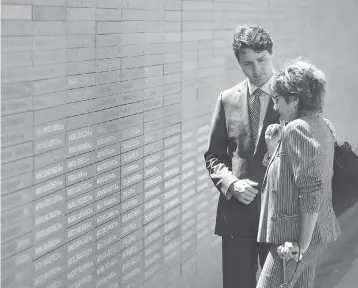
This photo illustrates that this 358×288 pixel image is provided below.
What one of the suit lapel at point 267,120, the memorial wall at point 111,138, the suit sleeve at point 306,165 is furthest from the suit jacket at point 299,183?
the memorial wall at point 111,138

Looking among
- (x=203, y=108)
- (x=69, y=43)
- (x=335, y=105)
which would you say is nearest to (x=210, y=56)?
(x=203, y=108)

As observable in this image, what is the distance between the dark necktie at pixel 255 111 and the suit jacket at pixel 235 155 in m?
0.02

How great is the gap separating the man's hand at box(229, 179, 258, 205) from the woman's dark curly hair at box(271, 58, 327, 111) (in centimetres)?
70

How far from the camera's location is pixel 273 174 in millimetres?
4176

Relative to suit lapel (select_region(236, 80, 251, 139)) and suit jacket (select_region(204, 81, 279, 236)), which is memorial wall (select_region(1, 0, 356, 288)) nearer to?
suit jacket (select_region(204, 81, 279, 236))

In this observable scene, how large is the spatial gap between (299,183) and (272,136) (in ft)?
2.02

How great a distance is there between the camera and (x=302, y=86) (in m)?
4.17

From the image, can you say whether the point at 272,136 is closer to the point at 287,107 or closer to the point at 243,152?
the point at 243,152

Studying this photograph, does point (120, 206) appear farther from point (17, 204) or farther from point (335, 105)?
point (335, 105)

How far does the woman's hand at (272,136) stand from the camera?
460 cm

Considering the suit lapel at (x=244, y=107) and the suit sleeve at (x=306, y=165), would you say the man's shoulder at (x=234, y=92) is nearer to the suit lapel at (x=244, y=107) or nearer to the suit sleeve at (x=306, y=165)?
the suit lapel at (x=244, y=107)

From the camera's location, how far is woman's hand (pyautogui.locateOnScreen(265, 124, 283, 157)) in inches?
181

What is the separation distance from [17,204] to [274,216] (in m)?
1.15

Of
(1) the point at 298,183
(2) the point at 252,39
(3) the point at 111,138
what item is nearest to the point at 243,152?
(2) the point at 252,39
